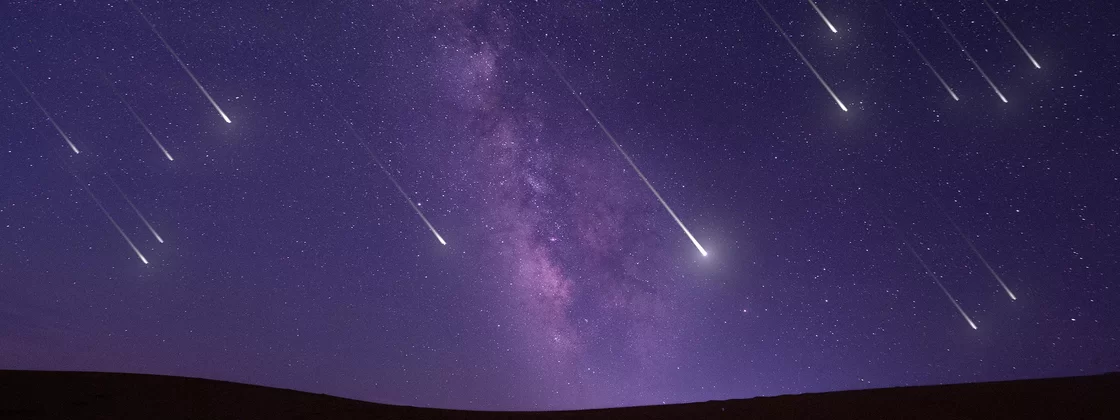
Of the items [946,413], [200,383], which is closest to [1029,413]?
[946,413]

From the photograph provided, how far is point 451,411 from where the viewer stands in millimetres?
9555

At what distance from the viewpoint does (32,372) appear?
9.21m

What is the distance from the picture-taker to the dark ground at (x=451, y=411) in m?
7.56

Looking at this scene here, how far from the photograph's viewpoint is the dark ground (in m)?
7.56

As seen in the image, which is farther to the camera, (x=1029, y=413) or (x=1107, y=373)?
(x=1107, y=373)

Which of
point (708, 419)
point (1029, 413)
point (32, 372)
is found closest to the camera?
point (1029, 413)

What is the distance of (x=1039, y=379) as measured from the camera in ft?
30.6

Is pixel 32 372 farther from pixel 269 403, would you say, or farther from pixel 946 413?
pixel 946 413

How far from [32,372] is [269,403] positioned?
3.74 m

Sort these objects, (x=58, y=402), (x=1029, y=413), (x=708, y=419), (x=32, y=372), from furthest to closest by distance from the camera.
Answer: (x=32, y=372) < (x=708, y=419) < (x=58, y=402) < (x=1029, y=413)

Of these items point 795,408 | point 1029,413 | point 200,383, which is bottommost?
point 1029,413

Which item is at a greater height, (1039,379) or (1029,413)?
(1039,379)

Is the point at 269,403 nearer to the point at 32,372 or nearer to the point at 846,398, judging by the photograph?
the point at 32,372

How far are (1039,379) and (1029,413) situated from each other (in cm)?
259
